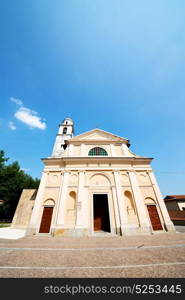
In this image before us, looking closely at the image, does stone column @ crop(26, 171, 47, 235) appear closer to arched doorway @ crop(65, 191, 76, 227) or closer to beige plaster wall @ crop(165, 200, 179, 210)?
arched doorway @ crop(65, 191, 76, 227)

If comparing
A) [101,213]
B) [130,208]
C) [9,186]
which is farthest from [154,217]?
[9,186]

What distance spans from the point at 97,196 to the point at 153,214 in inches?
226

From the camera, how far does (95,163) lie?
12969 mm

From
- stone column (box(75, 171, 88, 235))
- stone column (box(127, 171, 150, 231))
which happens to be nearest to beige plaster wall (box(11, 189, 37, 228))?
stone column (box(75, 171, 88, 235))

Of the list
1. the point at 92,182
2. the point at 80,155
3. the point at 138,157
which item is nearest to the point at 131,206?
the point at 92,182

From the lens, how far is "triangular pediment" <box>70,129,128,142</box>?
49.8 feet

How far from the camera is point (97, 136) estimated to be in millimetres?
15820

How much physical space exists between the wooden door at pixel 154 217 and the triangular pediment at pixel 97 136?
27.3 ft

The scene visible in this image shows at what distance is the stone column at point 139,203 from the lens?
1012cm

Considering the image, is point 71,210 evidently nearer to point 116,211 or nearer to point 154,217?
point 116,211

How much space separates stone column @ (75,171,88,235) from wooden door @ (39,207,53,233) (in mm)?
2638

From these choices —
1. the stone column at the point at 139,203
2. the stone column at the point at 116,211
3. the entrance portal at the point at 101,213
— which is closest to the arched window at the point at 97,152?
the stone column at the point at 139,203

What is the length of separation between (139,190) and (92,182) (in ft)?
16.3

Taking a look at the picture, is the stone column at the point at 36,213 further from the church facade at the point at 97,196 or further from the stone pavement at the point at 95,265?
the stone pavement at the point at 95,265
